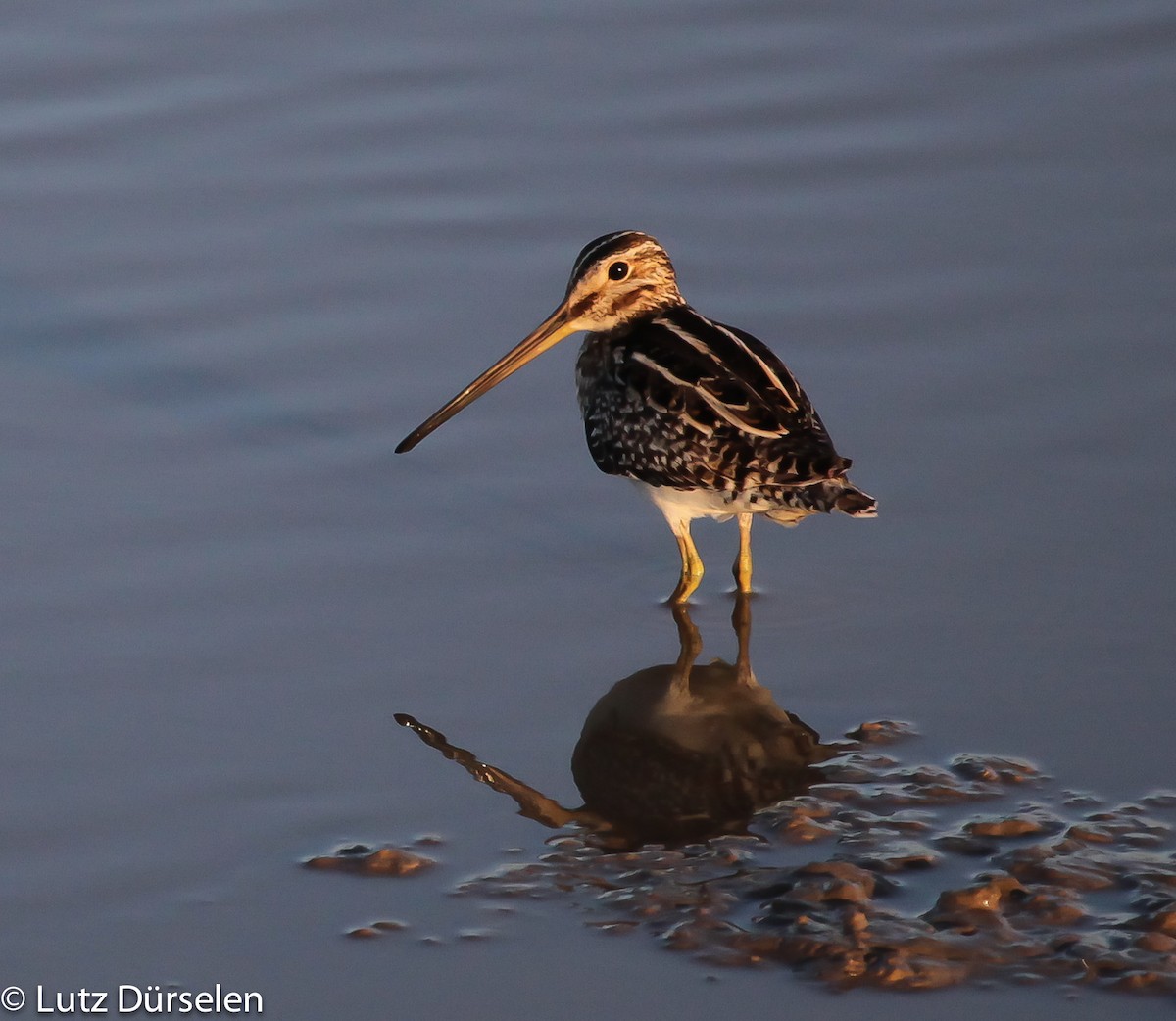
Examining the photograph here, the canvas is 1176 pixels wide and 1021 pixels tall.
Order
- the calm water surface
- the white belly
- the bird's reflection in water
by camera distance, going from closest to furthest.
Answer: the calm water surface → the bird's reflection in water → the white belly

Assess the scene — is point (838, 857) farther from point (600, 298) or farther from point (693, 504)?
point (600, 298)

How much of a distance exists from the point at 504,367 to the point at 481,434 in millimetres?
352

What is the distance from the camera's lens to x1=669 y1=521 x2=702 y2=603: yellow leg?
7.11 metres

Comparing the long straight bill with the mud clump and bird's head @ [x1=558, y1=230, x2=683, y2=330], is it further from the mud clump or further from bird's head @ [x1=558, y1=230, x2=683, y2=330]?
the mud clump

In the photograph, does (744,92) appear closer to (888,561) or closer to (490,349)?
(490,349)

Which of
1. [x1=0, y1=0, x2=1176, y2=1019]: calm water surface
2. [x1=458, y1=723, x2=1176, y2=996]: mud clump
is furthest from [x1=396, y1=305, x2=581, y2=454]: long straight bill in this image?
[x1=458, y1=723, x2=1176, y2=996]: mud clump

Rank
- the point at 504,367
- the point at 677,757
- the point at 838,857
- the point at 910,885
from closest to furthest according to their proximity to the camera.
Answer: the point at 910,885 → the point at 838,857 → the point at 677,757 → the point at 504,367

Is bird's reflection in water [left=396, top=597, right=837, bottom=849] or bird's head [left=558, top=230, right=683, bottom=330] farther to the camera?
bird's head [left=558, top=230, right=683, bottom=330]

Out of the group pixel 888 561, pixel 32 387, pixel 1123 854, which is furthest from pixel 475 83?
pixel 1123 854

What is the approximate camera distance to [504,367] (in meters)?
7.72

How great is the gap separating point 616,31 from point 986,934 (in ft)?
23.1

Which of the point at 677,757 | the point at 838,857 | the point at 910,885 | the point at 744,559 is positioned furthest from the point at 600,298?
the point at 910,885

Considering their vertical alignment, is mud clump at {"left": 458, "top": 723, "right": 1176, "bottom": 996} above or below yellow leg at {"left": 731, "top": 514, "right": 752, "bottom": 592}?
below

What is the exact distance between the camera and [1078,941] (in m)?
4.86
